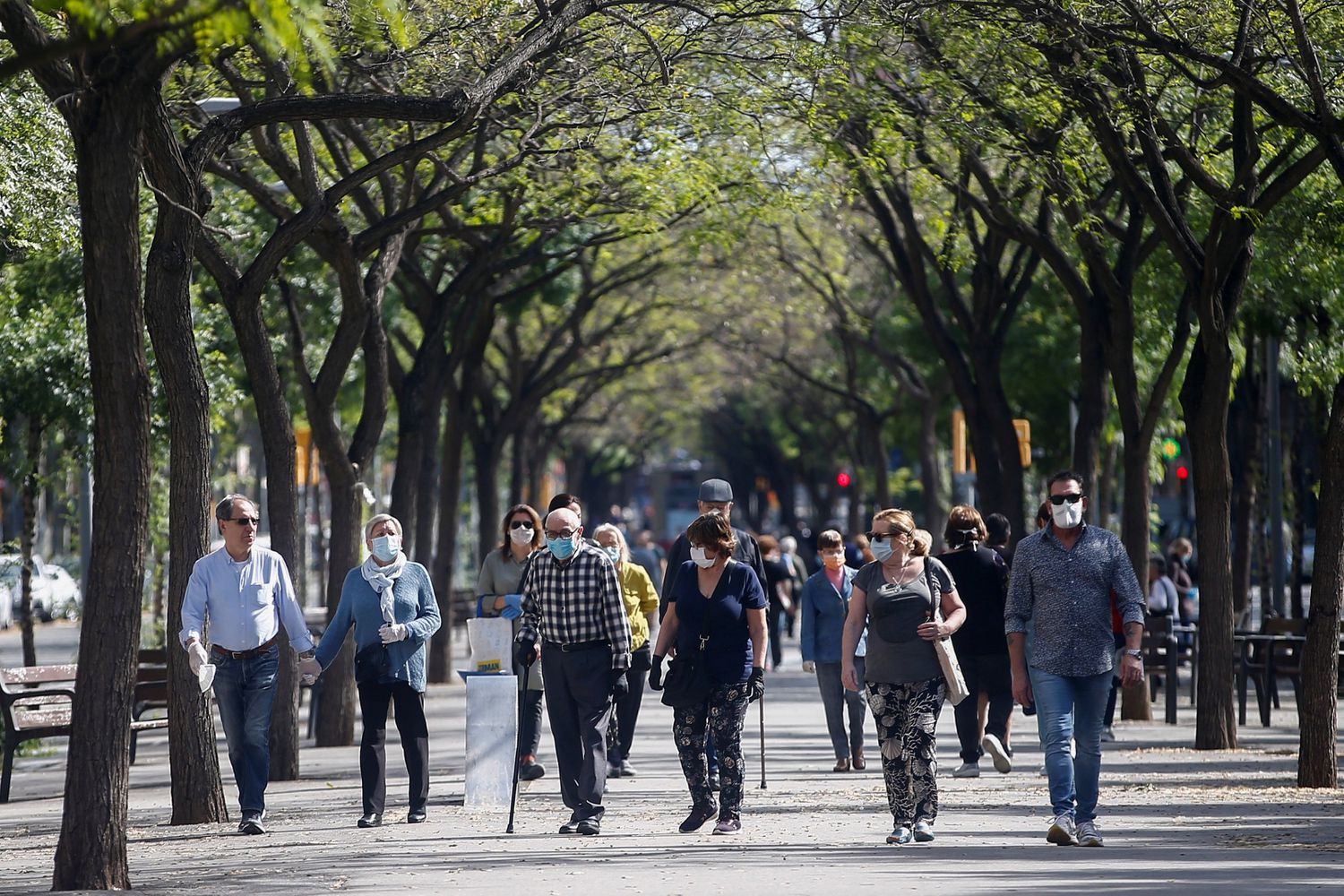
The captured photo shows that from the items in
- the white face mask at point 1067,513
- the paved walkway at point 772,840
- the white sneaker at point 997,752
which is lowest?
the paved walkway at point 772,840

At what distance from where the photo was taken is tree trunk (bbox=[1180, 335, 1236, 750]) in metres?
14.7

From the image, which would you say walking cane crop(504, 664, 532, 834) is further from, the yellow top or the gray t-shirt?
the gray t-shirt

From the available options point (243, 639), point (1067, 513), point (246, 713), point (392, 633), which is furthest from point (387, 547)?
point (1067, 513)

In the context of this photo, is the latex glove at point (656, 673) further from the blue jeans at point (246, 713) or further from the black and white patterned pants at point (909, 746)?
the blue jeans at point (246, 713)

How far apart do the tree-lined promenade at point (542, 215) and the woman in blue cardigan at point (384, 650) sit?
90cm

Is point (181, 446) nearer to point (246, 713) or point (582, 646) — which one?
point (246, 713)

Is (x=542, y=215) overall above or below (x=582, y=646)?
above

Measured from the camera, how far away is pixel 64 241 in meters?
14.6

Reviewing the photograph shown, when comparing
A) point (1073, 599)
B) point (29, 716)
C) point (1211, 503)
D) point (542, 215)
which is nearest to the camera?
point (1073, 599)

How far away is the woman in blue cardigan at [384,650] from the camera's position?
1115 centimetres

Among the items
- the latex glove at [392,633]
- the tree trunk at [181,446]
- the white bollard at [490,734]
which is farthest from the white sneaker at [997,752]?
the tree trunk at [181,446]

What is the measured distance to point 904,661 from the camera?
33.0ft

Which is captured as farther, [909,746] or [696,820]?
[696,820]

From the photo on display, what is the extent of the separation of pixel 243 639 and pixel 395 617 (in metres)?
0.89
